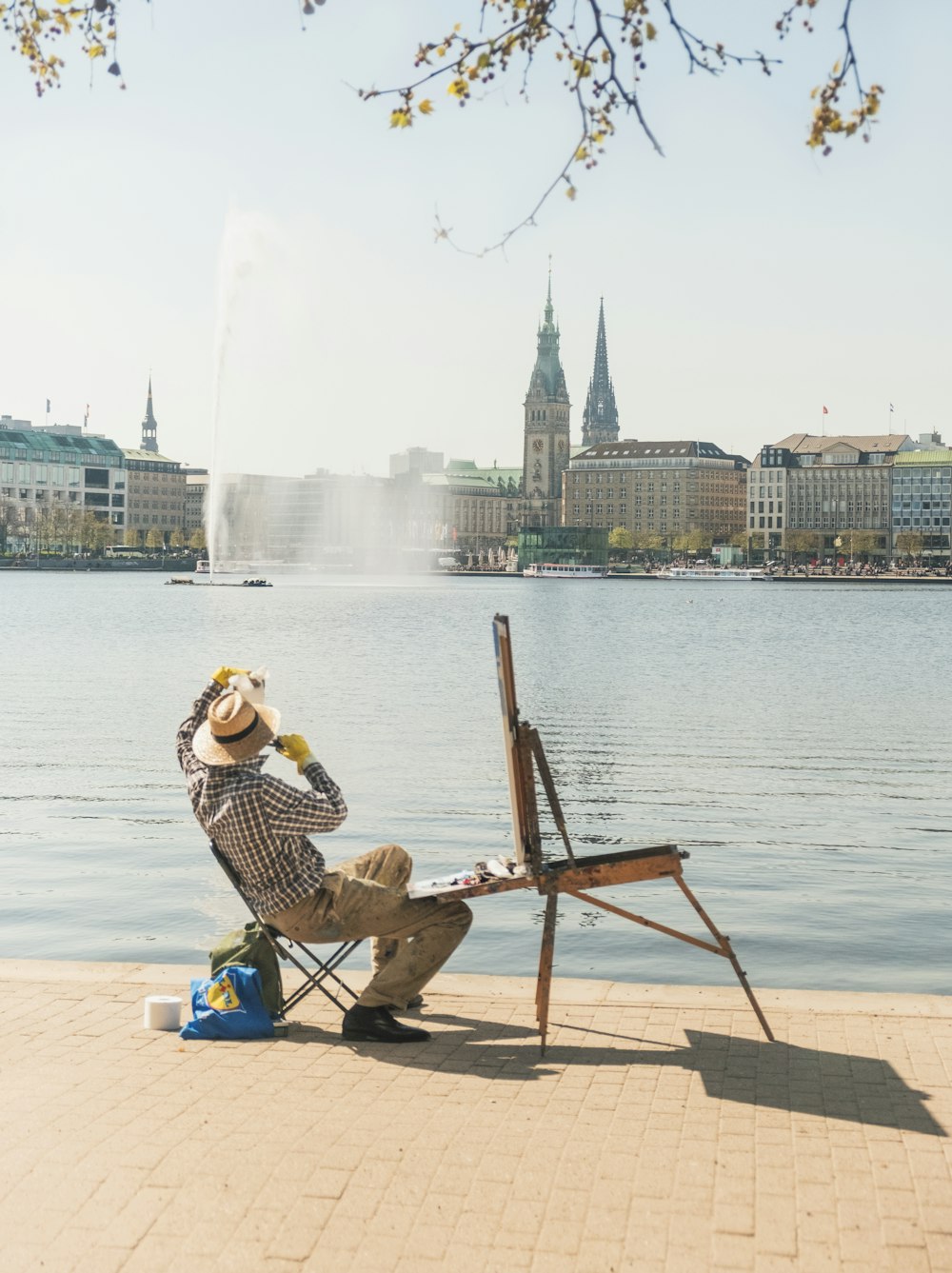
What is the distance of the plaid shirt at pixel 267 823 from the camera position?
732 cm

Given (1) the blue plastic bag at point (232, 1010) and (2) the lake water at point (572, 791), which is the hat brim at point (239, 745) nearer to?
(1) the blue plastic bag at point (232, 1010)

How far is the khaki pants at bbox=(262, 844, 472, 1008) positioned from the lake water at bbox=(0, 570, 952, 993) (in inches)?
134

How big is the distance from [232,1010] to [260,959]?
266 millimetres

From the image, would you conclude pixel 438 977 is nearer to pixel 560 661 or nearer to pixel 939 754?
pixel 939 754

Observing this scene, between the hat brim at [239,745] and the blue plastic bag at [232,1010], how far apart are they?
3.31ft

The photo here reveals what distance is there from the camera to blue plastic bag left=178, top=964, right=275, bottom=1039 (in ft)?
24.8

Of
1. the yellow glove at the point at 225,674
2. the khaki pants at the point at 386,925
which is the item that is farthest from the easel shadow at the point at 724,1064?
the yellow glove at the point at 225,674

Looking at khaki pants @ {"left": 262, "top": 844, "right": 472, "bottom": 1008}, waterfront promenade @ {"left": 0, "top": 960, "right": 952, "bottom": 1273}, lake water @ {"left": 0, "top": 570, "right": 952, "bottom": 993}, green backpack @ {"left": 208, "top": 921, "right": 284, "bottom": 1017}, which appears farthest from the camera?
lake water @ {"left": 0, "top": 570, "right": 952, "bottom": 993}

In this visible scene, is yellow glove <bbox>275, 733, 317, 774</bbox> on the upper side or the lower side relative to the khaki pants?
upper

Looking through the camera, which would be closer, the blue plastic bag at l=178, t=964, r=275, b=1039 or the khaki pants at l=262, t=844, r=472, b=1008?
the khaki pants at l=262, t=844, r=472, b=1008

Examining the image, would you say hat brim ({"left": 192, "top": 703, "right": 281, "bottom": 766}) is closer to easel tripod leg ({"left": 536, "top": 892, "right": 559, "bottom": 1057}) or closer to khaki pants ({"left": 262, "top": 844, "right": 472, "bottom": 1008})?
khaki pants ({"left": 262, "top": 844, "right": 472, "bottom": 1008})

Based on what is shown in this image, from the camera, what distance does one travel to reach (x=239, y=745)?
24.1 feet

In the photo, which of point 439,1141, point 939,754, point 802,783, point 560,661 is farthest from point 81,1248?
point 560,661

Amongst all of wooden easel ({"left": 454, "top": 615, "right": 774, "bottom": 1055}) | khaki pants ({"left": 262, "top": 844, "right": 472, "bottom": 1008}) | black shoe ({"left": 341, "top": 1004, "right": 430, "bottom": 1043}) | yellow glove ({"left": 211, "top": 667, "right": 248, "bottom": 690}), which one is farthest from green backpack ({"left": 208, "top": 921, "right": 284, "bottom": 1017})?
yellow glove ({"left": 211, "top": 667, "right": 248, "bottom": 690})
